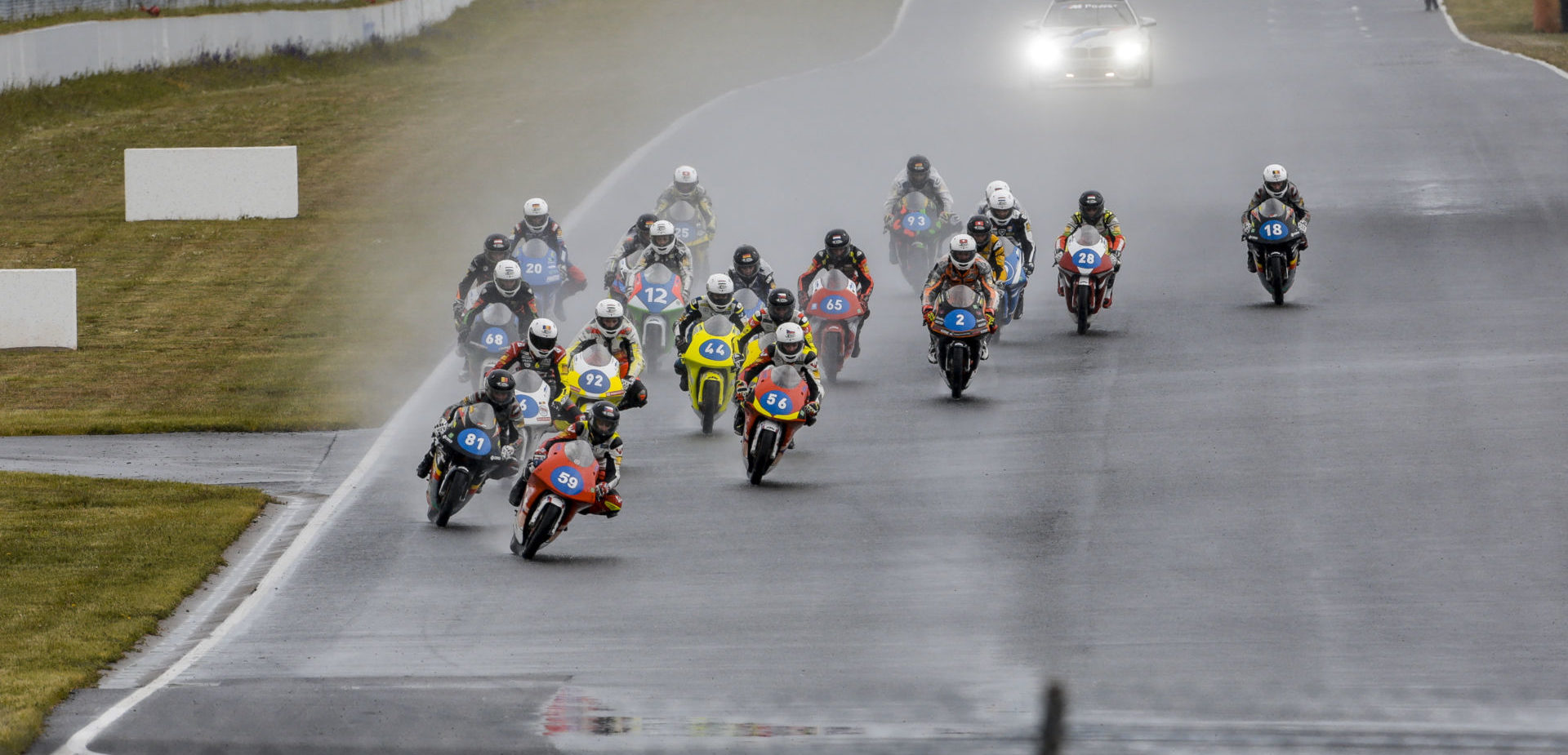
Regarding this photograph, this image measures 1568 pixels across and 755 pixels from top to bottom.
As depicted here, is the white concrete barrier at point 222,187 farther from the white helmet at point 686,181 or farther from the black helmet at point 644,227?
the black helmet at point 644,227

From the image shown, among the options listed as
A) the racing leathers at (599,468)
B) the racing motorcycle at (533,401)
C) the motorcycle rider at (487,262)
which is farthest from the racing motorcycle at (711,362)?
the racing leathers at (599,468)

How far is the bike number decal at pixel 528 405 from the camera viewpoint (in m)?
19.0

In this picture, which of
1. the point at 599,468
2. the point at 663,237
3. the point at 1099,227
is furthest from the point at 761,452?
the point at 1099,227

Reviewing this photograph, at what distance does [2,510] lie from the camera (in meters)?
19.8

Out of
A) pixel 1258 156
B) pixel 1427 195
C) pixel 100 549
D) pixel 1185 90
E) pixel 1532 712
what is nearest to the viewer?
pixel 1532 712

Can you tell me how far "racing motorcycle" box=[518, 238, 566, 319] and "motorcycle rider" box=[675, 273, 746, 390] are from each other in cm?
413

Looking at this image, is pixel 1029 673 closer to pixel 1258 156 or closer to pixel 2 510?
pixel 2 510

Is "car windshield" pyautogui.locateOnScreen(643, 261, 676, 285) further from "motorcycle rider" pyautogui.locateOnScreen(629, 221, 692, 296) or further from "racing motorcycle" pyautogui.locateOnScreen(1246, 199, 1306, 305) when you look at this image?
"racing motorcycle" pyautogui.locateOnScreen(1246, 199, 1306, 305)

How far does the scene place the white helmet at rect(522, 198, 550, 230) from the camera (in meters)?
26.2

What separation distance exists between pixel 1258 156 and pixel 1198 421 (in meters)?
18.7

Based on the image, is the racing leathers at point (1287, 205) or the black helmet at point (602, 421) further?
the racing leathers at point (1287, 205)

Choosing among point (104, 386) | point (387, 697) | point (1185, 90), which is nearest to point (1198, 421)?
point (387, 697)

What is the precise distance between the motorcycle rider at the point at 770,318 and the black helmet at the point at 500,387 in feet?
11.5

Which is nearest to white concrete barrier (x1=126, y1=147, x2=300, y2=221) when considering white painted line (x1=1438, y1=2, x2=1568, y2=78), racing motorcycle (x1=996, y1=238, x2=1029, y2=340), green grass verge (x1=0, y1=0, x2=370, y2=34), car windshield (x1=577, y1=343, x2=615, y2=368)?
green grass verge (x1=0, y1=0, x2=370, y2=34)
